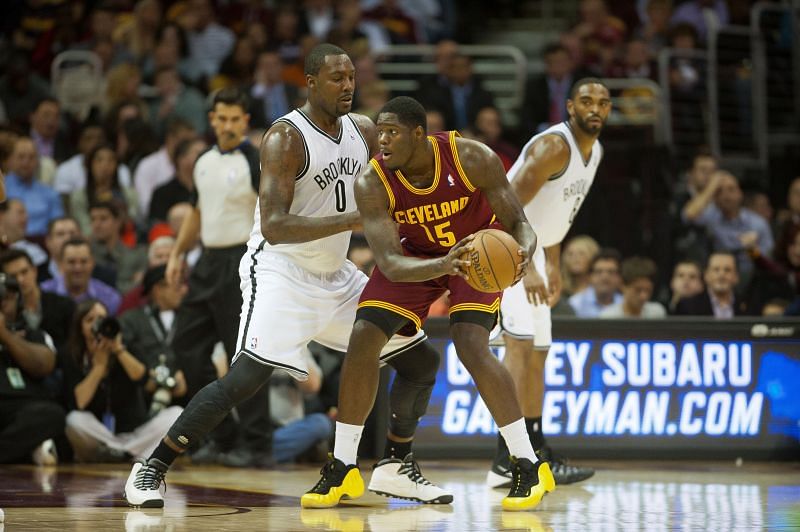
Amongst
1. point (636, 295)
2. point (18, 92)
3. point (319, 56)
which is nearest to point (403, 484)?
point (319, 56)

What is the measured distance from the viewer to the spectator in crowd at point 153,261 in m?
10.2

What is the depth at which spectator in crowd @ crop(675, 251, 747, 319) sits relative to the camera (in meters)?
10.8

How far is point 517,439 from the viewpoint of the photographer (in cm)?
655

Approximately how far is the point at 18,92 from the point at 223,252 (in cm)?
649

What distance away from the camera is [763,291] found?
11.1 metres

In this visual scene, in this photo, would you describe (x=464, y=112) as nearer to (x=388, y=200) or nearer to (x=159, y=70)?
(x=159, y=70)

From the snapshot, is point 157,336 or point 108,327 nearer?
point 108,327

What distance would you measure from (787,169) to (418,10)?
492cm

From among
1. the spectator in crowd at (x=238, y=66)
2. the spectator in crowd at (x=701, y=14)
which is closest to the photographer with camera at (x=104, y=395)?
the spectator in crowd at (x=238, y=66)

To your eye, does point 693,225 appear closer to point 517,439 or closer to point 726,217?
point 726,217

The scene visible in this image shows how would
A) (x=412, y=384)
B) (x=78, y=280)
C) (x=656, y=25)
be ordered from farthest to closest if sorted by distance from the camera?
1. (x=656, y=25)
2. (x=78, y=280)
3. (x=412, y=384)

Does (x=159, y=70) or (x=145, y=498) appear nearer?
(x=145, y=498)

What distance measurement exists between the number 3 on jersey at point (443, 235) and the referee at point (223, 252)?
229 cm

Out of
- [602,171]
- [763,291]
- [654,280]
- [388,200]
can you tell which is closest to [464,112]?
[602,171]
